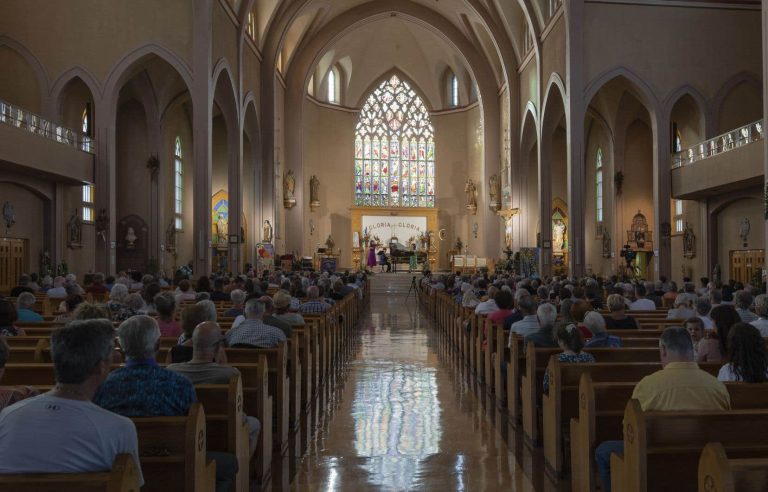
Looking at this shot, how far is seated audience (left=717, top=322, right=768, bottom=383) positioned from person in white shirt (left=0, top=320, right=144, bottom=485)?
3.21m

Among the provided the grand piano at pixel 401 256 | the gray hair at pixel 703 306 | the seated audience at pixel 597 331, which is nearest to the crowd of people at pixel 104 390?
the seated audience at pixel 597 331

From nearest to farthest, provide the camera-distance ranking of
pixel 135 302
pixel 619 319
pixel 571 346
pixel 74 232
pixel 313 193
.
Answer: pixel 571 346, pixel 135 302, pixel 619 319, pixel 74 232, pixel 313 193

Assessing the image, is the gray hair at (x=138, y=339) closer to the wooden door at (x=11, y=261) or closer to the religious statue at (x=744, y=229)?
the wooden door at (x=11, y=261)

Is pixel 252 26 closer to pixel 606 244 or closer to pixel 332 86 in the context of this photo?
pixel 332 86

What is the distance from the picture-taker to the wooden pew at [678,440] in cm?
312

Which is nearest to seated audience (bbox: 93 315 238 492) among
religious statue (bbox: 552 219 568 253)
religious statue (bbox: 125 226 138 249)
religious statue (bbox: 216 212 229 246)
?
religious statue (bbox: 125 226 138 249)

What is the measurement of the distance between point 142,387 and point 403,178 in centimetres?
3520

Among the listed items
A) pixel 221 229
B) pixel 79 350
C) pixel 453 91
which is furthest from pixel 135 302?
pixel 453 91

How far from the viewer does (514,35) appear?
28.4m

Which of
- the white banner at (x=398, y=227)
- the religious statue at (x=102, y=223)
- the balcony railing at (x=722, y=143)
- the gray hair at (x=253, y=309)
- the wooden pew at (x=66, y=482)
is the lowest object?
the wooden pew at (x=66, y=482)

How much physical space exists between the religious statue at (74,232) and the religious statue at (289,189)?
499 inches

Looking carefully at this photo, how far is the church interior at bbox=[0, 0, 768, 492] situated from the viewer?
240 inches

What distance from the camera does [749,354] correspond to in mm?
3896

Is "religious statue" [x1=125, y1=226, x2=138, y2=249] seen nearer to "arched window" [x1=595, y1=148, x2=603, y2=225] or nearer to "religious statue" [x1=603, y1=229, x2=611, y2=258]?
"religious statue" [x1=603, y1=229, x2=611, y2=258]
